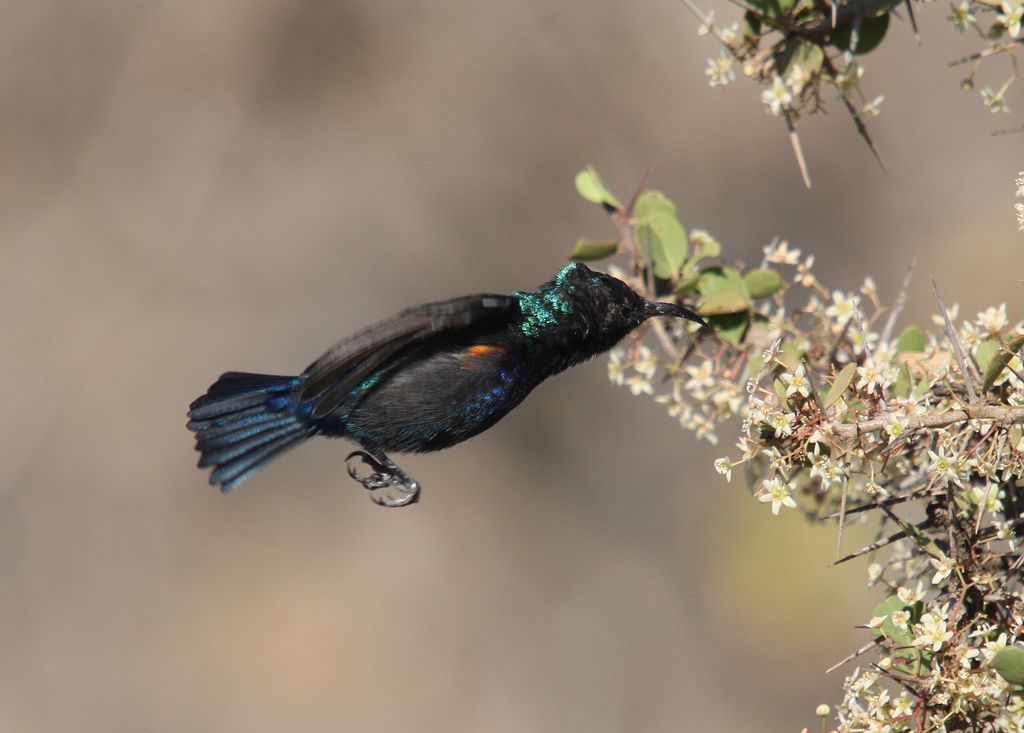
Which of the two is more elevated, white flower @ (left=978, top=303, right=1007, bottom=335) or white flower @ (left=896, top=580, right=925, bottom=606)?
white flower @ (left=978, top=303, right=1007, bottom=335)

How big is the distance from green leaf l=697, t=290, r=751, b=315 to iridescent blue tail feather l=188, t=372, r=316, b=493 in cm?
185

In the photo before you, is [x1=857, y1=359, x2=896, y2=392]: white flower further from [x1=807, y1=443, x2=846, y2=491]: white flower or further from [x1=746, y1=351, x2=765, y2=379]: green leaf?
[x1=746, y1=351, x2=765, y2=379]: green leaf

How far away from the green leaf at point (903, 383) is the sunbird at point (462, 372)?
0.75 meters

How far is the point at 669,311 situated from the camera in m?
3.47

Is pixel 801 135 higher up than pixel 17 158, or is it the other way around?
pixel 17 158

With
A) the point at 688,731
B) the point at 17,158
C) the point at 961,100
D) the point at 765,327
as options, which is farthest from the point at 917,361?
the point at 17,158

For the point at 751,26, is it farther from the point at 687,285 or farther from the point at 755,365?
the point at 755,365

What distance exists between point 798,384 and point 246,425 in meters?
2.68

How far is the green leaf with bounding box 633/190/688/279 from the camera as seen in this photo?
336 centimetres

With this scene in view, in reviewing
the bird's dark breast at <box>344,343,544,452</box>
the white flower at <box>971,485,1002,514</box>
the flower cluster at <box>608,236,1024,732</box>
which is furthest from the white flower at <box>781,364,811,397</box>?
the bird's dark breast at <box>344,343,544,452</box>

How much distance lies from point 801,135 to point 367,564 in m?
5.12

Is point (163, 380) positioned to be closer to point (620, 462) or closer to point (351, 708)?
point (351, 708)

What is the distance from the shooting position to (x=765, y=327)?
11.0ft

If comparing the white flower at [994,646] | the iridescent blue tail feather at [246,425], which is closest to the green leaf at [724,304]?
the white flower at [994,646]
